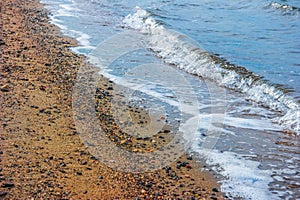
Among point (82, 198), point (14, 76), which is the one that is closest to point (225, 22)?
point (14, 76)

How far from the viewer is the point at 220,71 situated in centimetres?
888

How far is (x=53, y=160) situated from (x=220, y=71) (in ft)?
17.2

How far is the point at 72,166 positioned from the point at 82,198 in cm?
62

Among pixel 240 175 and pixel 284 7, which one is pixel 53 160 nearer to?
pixel 240 175

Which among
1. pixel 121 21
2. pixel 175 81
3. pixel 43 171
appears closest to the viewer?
pixel 43 171

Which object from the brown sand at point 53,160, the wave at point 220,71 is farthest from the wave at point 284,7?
the brown sand at point 53,160

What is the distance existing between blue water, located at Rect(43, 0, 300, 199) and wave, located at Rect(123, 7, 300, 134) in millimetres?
35

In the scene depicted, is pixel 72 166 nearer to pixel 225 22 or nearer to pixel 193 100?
pixel 193 100

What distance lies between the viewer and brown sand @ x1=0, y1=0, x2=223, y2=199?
13.5 feet

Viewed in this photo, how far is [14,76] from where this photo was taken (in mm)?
7051

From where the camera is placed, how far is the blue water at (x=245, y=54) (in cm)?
488

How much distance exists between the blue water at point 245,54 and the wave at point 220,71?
0.03m

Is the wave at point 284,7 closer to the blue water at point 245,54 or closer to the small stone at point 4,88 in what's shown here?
the blue water at point 245,54

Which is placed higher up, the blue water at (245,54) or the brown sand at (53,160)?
the blue water at (245,54)
